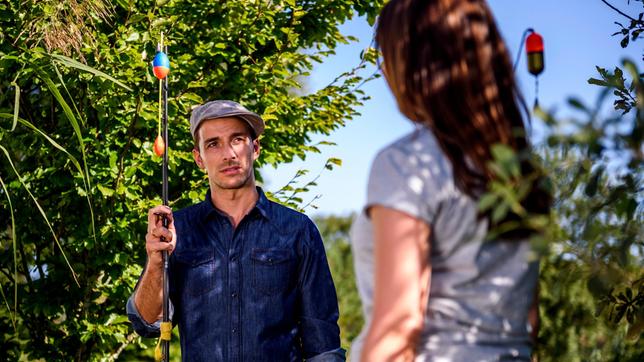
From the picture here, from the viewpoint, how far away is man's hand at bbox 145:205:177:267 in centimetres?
270

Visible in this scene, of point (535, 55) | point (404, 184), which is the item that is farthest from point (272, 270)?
point (404, 184)

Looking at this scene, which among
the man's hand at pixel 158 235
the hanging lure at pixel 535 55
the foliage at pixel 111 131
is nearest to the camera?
the hanging lure at pixel 535 55

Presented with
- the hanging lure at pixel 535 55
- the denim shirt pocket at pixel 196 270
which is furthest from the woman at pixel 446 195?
the denim shirt pocket at pixel 196 270

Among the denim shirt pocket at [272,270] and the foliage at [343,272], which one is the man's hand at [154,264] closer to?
the denim shirt pocket at [272,270]

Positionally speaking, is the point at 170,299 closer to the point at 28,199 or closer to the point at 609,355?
the point at 609,355

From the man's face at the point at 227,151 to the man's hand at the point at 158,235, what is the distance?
10.6 inches

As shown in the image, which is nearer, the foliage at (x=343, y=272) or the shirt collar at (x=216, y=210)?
the shirt collar at (x=216, y=210)

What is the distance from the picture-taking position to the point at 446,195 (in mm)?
1267

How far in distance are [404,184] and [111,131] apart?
365 cm

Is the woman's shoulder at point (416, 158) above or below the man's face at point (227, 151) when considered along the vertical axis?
below

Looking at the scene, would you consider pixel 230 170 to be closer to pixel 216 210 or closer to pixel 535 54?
pixel 216 210

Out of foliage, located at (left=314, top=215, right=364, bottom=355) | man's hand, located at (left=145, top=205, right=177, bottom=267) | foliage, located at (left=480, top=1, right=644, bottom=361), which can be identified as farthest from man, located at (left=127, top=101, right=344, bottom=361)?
foliage, located at (left=314, top=215, right=364, bottom=355)

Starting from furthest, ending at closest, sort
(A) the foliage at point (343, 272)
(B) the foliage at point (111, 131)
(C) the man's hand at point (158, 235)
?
(A) the foliage at point (343, 272) < (B) the foliage at point (111, 131) < (C) the man's hand at point (158, 235)

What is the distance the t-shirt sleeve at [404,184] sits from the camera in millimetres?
1241
